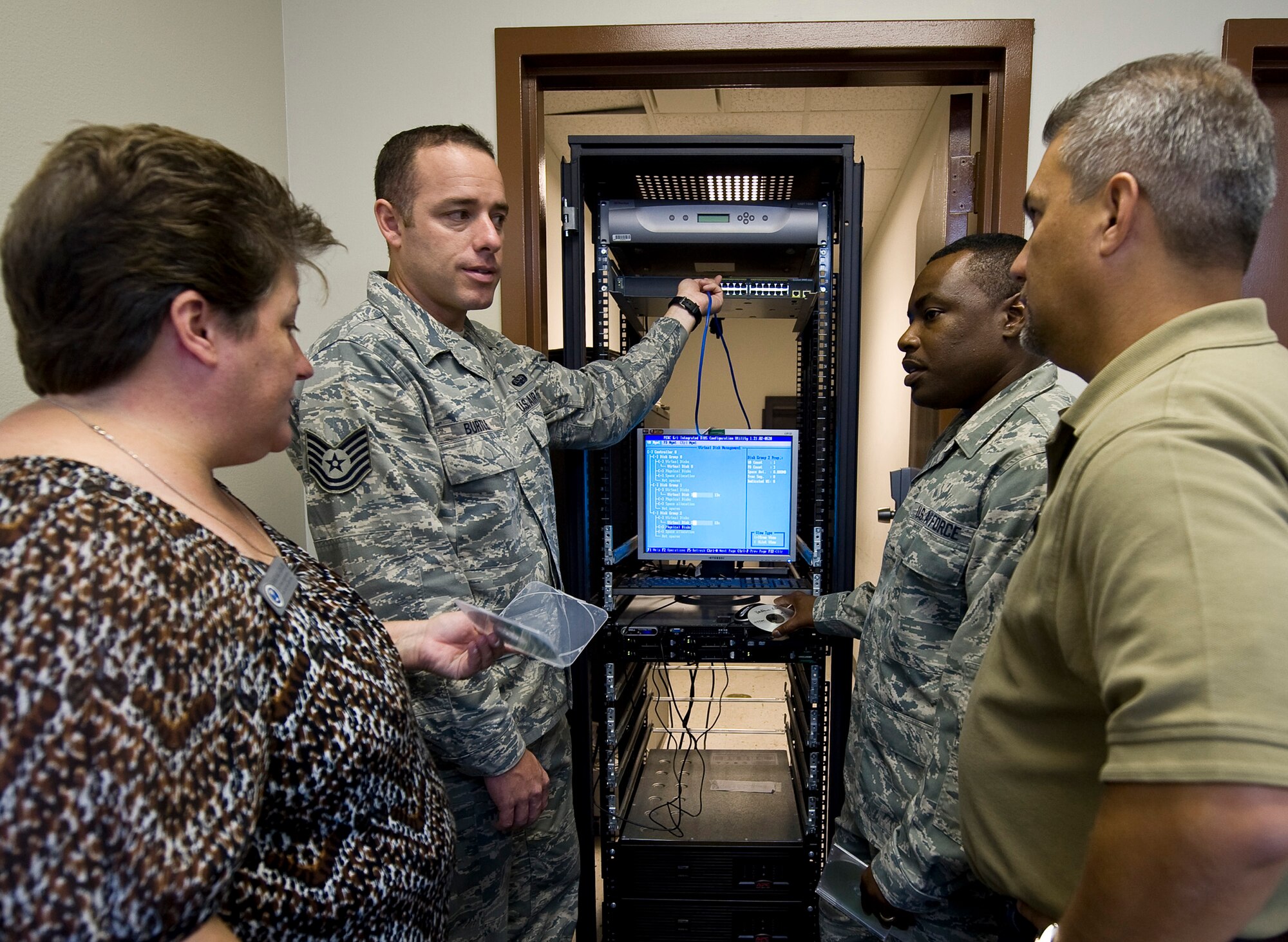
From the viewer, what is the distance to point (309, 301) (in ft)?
5.74

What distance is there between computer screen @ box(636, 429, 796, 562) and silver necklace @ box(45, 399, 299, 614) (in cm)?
114

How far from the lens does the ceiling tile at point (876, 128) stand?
3.34 metres

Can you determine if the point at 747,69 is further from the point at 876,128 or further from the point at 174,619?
the point at 876,128

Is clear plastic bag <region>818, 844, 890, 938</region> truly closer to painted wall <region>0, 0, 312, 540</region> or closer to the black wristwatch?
the black wristwatch

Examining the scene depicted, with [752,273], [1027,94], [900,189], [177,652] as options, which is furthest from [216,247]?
[900,189]

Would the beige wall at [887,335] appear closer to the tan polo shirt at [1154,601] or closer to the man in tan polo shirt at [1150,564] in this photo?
the man in tan polo shirt at [1150,564]

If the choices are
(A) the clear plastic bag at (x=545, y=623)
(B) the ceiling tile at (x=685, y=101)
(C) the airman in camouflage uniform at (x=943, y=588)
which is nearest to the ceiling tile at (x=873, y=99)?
(B) the ceiling tile at (x=685, y=101)

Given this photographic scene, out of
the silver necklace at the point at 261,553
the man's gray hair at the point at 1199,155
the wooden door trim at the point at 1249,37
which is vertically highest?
the wooden door trim at the point at 1249,37

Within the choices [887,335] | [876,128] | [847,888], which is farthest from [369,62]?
[887,335]

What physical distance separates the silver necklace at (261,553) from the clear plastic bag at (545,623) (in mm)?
215

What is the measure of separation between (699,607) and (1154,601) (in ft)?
4.39

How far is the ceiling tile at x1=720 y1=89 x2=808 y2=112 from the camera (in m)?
2.99

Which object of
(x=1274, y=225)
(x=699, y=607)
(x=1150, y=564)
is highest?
(x=1274, y=225)

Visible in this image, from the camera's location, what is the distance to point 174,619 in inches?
19.7
